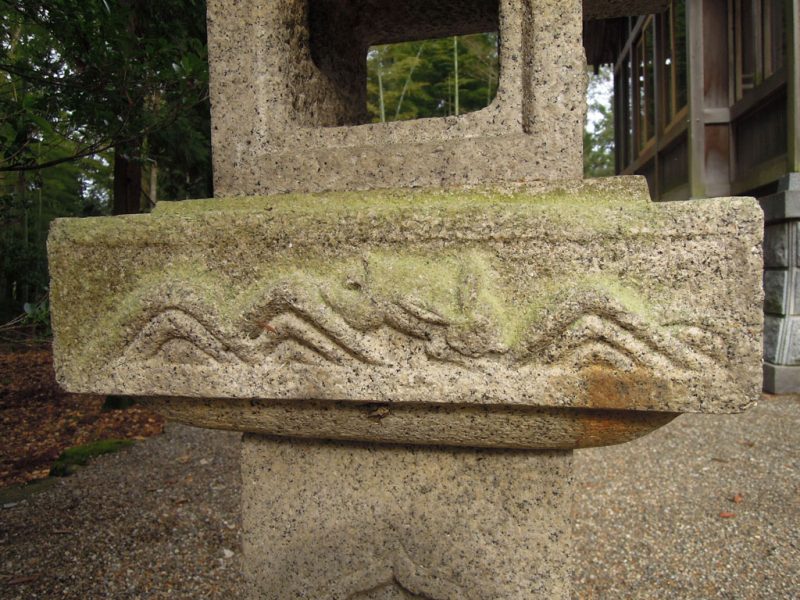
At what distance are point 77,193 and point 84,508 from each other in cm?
799

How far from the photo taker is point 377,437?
108 cm

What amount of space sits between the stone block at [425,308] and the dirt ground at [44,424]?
10.1 ft

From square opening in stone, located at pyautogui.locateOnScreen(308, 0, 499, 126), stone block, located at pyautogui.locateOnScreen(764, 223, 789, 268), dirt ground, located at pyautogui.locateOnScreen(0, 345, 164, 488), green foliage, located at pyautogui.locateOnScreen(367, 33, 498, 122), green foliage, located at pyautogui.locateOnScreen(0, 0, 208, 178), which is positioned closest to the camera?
square opening in stone, located at pyautogui.locateOnScreen(308, 0, 499, 126)

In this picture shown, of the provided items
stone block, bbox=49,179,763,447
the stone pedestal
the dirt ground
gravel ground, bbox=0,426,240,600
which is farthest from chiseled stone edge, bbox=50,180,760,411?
the dirt ground

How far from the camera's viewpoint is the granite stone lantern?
862mm

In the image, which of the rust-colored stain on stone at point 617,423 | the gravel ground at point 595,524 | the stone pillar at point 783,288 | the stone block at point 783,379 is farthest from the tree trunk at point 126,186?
the stone block at point 783,379

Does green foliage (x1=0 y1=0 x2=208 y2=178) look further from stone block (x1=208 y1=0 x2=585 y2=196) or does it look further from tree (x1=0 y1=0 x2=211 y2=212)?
stone block (x1=208 y1=0 x2=585 y2=196)

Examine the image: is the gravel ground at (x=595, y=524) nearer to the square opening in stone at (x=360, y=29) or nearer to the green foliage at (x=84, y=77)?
the green foliage at (x=84, y=77)

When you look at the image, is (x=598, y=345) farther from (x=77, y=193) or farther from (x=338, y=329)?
(x=77, y=193)

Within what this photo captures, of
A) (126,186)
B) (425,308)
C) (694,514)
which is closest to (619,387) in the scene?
(425,308)

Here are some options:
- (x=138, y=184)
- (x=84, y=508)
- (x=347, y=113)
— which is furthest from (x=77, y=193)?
(x=347, y=113)

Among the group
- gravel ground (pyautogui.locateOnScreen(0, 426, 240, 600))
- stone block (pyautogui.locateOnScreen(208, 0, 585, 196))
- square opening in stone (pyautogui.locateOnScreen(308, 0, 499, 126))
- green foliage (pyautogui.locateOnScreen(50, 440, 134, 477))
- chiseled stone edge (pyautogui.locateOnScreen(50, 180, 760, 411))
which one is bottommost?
gravel ground (pyautogui.locateOnScreen(0, 426, 240, 600))

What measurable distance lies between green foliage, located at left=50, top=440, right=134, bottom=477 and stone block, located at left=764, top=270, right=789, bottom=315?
16.1 ft

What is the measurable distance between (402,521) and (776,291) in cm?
416
